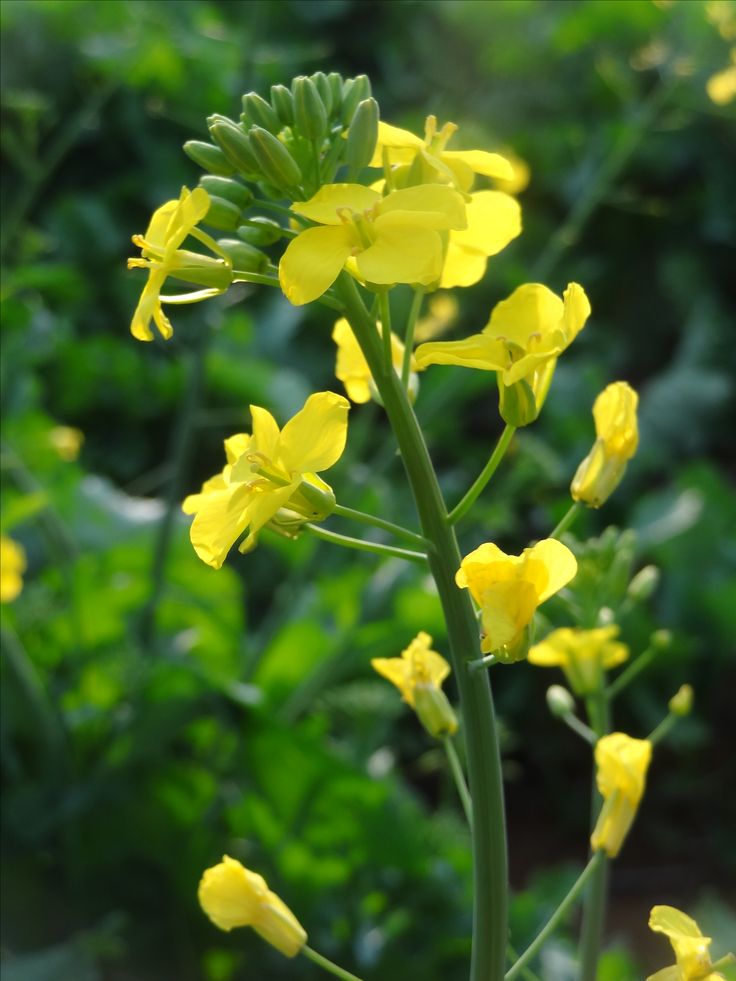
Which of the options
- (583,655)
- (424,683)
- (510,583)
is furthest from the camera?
(583,655)

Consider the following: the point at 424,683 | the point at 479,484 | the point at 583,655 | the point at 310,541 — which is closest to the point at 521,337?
the point at 479,484

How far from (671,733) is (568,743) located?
306 millimetres

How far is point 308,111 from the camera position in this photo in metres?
0.88

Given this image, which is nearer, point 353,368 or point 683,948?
point 683,948

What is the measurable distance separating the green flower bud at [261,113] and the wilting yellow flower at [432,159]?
79 millimetres

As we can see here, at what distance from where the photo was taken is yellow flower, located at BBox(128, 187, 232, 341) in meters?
0.82

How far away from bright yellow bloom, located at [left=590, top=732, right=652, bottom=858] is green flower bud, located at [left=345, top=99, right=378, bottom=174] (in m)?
0.50

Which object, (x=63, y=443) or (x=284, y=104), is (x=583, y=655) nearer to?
(x=284, y=104)

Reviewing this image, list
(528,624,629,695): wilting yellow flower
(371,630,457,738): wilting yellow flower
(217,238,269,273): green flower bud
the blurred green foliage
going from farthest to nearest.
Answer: the blurred green foliage
(528,624,629,695): wilting yellow flower
(371,630,457,738): wilting yellow flower
(217,238,269,273): green flower bud

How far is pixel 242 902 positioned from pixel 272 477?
1.22 ft

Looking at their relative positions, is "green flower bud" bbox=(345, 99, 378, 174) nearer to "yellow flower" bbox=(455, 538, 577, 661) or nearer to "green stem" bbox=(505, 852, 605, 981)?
"yellow flower" bbox=(455, 538, 577, 661)

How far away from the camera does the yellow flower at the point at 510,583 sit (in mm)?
777

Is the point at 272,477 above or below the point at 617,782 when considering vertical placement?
above

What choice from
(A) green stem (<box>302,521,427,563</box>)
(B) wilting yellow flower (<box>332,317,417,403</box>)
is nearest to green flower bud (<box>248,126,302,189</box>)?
(B) wilting yellow flower (<box>332,317,417,403</box>)
